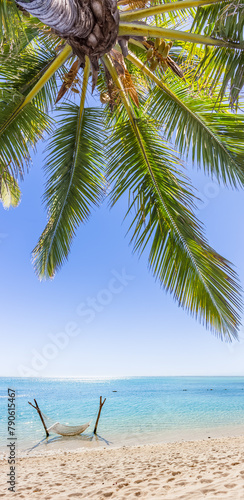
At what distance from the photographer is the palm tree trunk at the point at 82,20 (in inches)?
77.4

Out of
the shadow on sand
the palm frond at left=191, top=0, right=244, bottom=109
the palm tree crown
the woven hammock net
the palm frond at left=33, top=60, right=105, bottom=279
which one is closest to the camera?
the palm frond at left=191, top=0, right=244, bottom=109

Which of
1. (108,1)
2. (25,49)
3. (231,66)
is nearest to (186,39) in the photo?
(231,66)

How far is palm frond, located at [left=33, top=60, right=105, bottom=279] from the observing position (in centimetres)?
472

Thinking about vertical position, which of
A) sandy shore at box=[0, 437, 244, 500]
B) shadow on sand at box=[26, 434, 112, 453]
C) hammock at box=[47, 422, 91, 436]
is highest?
sandy shore at box=[0, 437, 244, 500]

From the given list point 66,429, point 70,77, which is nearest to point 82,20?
point 70,77

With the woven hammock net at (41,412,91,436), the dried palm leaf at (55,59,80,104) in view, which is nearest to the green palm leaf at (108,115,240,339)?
the dried palm leaf at (55,59,80,104)

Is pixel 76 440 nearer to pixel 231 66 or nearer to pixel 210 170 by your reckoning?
pixel 210 170

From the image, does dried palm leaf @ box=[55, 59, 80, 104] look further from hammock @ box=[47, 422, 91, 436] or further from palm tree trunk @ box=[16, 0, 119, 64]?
hammock @ box=[47, 422, 91, 436]

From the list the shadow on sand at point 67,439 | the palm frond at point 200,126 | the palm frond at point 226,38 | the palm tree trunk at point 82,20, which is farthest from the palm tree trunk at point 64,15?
the shadow on sand at point 67,439

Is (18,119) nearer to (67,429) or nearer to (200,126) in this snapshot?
(200,126)

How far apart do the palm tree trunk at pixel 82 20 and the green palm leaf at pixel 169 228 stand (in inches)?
60.2

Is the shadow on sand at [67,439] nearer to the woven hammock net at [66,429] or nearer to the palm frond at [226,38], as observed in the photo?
the woven hammock net at [66,429]

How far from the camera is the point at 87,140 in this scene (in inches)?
190

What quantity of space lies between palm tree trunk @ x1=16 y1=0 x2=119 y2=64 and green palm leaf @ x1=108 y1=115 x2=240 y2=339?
5.02ft
